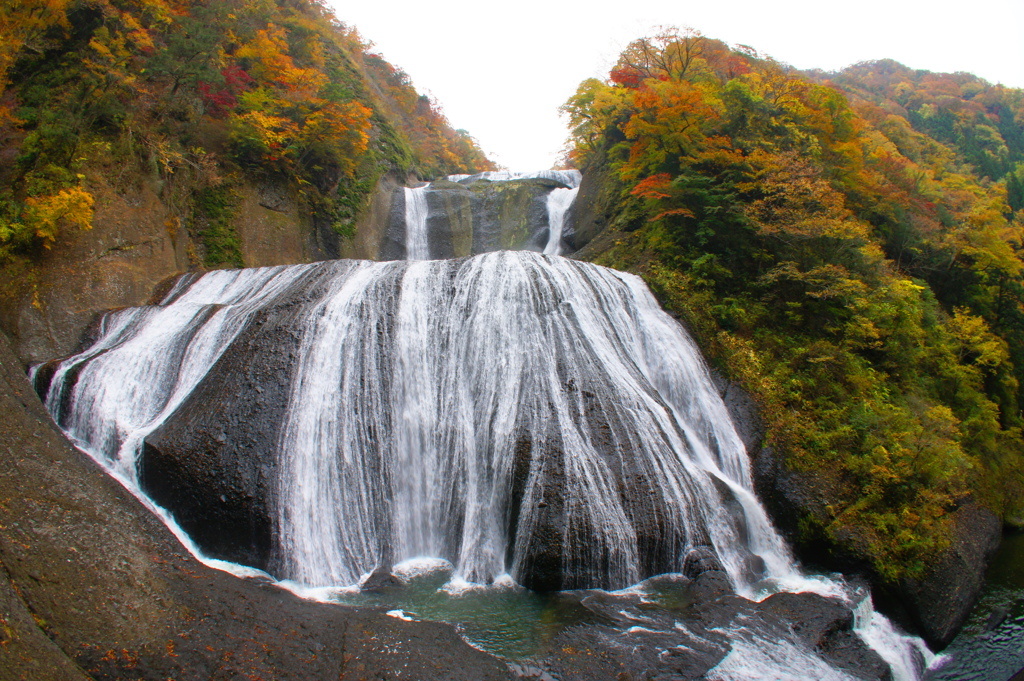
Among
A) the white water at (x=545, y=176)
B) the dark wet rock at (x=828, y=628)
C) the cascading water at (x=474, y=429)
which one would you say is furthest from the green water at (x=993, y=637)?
the white water at (x=545, y=176)

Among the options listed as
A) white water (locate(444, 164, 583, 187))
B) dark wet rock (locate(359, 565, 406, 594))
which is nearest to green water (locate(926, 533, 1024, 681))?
dark wet rock (locate(359, 565, 406, 594))

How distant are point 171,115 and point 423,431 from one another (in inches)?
449

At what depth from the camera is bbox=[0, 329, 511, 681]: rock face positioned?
379 centimetres

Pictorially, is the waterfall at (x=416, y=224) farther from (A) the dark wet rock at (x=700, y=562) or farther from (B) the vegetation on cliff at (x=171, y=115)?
(A) the dark wet rock at (x=700, y=562)

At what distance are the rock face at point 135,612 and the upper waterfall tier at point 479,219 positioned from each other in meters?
13.8

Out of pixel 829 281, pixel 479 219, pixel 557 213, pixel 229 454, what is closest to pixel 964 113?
pixel 557 213

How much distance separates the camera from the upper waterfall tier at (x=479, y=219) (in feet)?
61.2

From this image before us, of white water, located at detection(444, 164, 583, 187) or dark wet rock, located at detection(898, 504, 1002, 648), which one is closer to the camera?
dark wet rock, located at detection(898, 504, 1002, 648)

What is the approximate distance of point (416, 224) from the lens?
757 inches

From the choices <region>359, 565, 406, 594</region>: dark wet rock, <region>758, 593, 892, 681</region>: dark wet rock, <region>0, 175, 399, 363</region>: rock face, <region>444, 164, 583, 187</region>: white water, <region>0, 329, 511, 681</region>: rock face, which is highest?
<region>444, 164, 583, 187</region>: white water

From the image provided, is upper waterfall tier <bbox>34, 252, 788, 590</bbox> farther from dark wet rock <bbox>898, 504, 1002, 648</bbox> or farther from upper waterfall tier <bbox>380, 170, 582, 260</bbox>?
upper waterfall tier <bbox>380, 170, 582, 260</bbox>

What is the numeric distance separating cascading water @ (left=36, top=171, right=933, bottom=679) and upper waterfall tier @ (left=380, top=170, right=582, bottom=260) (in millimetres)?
9132

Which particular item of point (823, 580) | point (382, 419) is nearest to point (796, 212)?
point (823, 580)

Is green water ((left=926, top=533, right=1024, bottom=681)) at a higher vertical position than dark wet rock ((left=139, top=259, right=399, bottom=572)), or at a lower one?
lower
